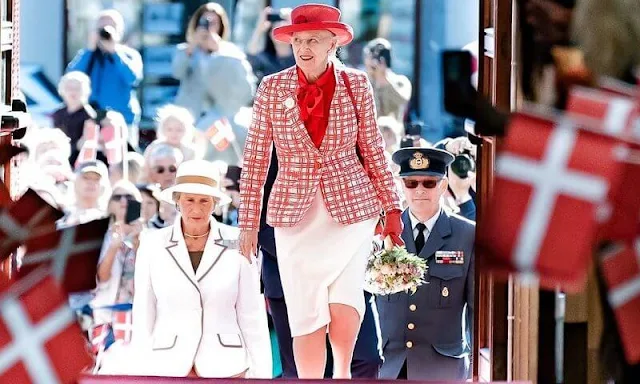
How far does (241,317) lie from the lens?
7887mm

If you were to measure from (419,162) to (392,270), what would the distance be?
1.78 ft

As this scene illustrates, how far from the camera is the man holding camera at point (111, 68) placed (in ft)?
31.5

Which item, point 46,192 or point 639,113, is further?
point 46,192

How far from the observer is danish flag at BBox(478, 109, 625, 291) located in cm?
473

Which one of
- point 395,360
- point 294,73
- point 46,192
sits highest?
point 294,73

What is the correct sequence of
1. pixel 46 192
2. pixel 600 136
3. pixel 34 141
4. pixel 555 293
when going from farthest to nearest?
1. pixel 34 141
2. pixel 46 192
3. pixel 555 293
4. pixel 600 136

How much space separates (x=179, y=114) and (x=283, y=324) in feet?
5.44

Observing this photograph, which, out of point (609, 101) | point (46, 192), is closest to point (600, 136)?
point (609, 101)

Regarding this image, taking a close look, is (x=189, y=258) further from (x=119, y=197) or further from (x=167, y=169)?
(x=167, y=169)

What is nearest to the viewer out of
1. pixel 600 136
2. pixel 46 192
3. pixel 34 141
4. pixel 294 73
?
pixel 600 136

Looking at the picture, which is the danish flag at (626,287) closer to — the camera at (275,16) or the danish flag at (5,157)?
the danish flag at (5,157)

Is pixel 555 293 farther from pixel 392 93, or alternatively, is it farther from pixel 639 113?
pixel 392 93

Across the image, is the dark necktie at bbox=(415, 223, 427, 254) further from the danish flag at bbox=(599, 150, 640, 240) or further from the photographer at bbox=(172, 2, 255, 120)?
the danish flag at bbox=(599, 150, 640, 240)

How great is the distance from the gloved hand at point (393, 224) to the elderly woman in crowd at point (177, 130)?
1.43 m
